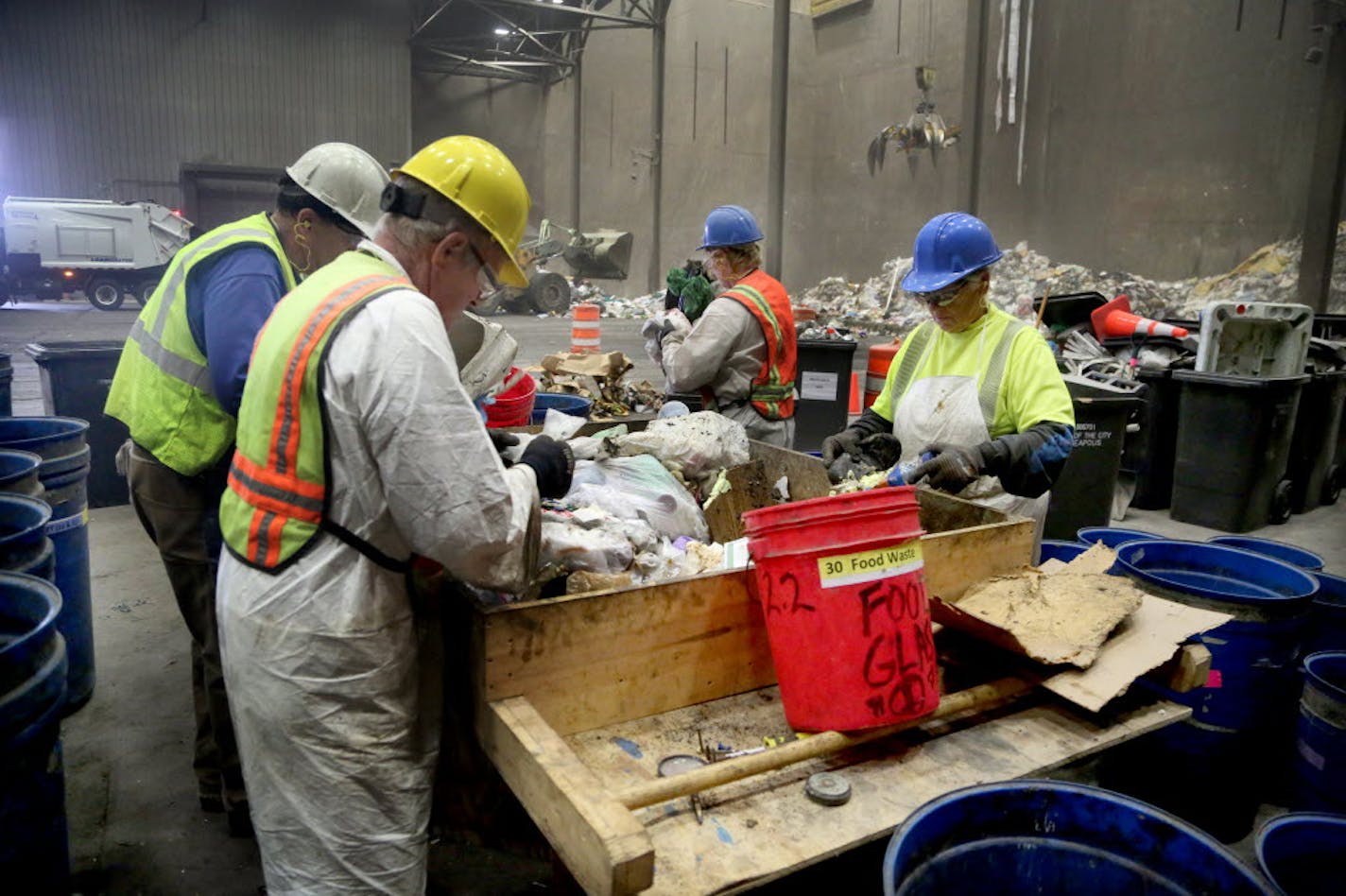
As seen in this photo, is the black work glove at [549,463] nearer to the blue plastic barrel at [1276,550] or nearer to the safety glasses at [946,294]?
the safety glasses at [946,294]

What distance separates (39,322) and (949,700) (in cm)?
1646

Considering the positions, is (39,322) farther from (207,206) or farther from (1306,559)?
(1306,559)

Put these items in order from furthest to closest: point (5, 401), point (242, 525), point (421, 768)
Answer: point (5, 401), point (421, 768), point (242, 525)

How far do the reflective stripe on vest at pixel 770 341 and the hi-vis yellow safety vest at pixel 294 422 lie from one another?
2.42 meters

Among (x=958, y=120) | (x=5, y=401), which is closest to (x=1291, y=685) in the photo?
(x=5, y=401)

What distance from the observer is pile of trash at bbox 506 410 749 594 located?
6.27 ft

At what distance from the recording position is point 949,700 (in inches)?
68.1

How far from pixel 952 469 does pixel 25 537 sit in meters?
2.51

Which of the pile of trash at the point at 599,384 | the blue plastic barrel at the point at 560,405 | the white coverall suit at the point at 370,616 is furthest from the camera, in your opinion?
the pile of trash at the point at 599,384

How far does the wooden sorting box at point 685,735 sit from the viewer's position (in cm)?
131

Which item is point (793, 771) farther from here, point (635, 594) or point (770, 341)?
point (770, 341)

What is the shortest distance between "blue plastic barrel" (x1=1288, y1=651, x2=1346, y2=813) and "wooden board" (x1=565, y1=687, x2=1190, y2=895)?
3.06ft

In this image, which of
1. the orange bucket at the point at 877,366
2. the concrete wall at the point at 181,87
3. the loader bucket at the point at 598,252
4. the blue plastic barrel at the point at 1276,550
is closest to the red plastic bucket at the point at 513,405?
the blue plastic barrel at the point at 1276,550

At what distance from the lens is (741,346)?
12.9 feet
